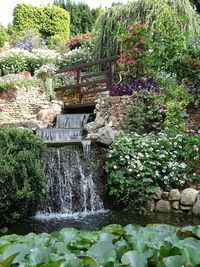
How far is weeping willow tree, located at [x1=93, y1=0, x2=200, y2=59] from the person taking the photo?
10289mm

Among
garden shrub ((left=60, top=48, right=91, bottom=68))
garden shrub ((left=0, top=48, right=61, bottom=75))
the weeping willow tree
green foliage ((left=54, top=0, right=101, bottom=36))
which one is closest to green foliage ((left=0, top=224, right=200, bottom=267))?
the weeping willow tree

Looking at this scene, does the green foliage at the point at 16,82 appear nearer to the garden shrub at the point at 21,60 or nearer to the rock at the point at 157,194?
the garden shrub at the point at 21,60

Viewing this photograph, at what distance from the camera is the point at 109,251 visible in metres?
1.07

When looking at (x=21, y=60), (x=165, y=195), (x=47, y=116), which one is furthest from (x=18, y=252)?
(x=21, y=60)

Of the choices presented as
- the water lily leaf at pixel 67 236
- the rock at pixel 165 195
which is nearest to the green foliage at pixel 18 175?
the rock at pixel 165 195

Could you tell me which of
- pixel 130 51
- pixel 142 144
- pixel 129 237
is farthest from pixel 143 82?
pixel 129 237

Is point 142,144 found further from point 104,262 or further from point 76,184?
point 104,262

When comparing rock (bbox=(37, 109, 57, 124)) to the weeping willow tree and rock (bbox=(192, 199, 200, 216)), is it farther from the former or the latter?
rock (bbox=(192, 199, 200, 216))

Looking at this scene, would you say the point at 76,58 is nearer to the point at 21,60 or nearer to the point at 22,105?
the point at 21,60

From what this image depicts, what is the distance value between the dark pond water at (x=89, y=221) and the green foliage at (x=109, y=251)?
2.76 metres

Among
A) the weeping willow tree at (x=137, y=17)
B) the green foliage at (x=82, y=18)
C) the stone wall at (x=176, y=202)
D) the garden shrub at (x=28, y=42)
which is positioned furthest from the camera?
the green foliage at (x=82, y=18)

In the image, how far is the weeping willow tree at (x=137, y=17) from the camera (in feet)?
33.8

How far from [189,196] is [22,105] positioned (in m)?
6.27

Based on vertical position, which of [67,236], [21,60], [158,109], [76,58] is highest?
[76,58]
